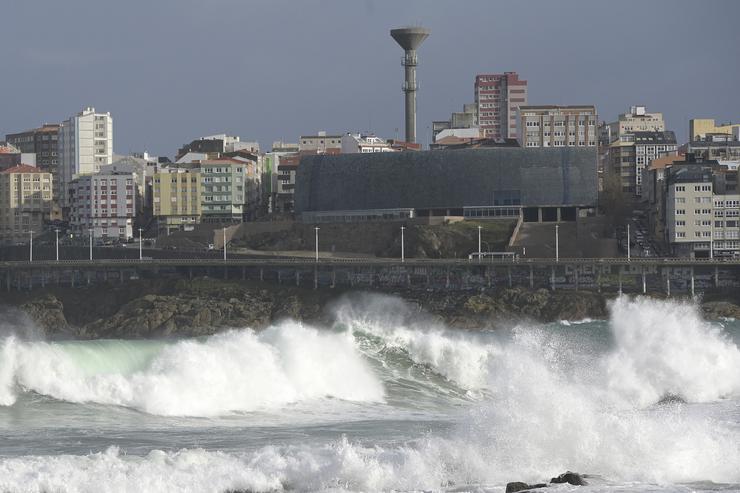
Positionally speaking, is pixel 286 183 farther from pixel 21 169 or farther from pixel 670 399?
pixel 670 399

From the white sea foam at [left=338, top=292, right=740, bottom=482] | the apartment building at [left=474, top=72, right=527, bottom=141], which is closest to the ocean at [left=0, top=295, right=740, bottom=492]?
the white sea foam at [left=338, top=292, right=740, bottom=482]

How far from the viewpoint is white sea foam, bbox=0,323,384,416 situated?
4500 centimetres

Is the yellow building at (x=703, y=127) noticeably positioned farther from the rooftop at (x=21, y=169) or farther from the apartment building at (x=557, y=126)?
the rooftop at (x=21, y=169)

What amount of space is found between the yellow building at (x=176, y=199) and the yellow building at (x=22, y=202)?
14.5 m

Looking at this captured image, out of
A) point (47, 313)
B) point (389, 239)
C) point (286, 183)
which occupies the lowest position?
point (47, 313)

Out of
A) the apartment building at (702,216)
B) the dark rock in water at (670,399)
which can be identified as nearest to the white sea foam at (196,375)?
the dark rock in water at (670,399)

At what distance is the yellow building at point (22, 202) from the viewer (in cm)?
13425

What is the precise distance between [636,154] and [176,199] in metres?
38.9

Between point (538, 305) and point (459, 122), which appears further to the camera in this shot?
point (459, 122)

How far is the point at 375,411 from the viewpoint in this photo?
46562 millimetres

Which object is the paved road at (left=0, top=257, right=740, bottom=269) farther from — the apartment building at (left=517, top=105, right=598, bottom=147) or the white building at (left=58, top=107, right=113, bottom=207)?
the white building at (left=58, top=107, right=113, bottom=207)

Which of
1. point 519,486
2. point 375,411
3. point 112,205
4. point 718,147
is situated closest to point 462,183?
point 718,147

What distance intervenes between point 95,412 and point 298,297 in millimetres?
41953

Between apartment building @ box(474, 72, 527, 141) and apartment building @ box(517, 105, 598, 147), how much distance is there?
3959 centimetres
